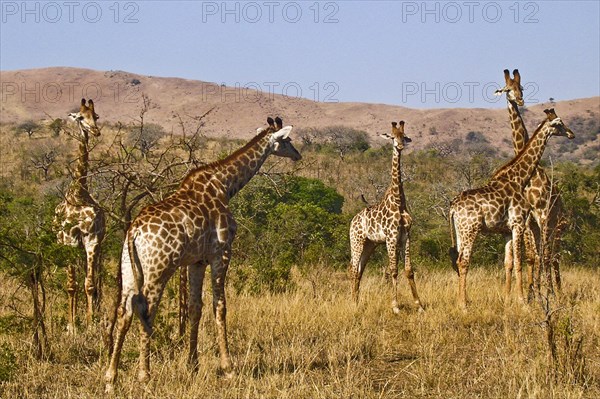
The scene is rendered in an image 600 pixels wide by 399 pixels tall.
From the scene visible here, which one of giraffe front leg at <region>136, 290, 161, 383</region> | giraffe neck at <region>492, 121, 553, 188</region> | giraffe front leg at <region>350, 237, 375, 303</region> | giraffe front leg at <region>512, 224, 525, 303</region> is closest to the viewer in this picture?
giraffe front leg at <region>136, 290, 161, 383</region>

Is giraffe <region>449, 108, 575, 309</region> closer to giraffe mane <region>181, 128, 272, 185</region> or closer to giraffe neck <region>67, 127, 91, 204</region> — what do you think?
giraffe mane <region>181, 128, 272, 185</region>

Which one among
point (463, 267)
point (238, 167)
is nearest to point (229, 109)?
point (463, 267)

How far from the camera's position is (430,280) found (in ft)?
44.3

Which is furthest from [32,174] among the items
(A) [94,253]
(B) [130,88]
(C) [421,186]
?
(B) [130,88]

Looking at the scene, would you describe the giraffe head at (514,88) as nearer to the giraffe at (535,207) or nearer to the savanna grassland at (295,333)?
the giraffe at (535,207)

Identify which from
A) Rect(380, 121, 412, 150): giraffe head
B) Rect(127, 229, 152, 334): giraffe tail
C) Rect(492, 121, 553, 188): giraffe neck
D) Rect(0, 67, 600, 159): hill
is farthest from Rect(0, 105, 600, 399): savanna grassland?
Rect(0, 67, 600, 159): hill

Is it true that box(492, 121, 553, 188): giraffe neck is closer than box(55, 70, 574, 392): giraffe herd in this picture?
No

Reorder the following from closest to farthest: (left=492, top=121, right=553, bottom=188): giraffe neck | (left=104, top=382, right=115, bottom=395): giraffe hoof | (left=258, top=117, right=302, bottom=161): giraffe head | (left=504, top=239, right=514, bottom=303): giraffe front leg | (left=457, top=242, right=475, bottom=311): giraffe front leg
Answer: (left=104, top=382, right=115, bottom=395): giraffe hoof, (left=258, top=117, right=302, bottom=161): giraffe head, (left=457, top=242, right=475, bottom=311): giraffe front leg, (left=504, top=239, right=514, bottom=303): giraffe front leg, (left=492, top=121, right=553, bottom=188): giraffe neck

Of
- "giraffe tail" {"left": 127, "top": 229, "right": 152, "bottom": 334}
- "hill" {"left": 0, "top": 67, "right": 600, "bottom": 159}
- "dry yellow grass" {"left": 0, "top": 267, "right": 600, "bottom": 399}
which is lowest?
"dry yellow grass" {"left": 0, "top": 267, "right": 600, "bottom": 399}

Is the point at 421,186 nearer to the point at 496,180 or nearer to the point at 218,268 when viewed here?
the point at 496,180

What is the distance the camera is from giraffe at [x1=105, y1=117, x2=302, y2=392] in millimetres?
6371

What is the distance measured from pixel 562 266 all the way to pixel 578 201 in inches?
130

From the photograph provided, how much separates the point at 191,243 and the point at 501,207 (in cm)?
551

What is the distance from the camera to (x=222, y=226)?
7195 mm
